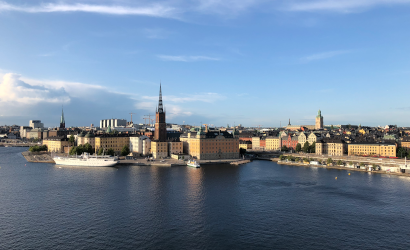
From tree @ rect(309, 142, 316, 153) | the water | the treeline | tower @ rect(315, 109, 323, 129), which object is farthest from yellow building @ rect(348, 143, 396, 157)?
tower @ rect(315, 109, 323, 129)

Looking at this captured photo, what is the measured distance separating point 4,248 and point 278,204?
2530 cm

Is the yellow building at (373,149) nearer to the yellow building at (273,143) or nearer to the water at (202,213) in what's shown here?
the yellow building at (273,143)

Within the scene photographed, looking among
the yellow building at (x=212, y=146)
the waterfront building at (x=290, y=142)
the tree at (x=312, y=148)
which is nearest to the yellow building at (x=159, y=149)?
the yellow building at (x=212, y=146)

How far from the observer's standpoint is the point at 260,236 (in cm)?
2628

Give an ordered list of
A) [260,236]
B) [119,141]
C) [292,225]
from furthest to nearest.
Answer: [119,141], [292,225], [260,236]

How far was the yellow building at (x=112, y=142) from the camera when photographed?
289 feet

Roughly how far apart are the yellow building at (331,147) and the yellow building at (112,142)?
52496 millimetres

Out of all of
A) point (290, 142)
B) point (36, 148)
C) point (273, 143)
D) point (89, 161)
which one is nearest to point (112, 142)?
point (89, 161)

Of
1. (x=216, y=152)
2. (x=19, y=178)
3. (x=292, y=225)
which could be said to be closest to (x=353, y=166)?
(x=216, y=152)

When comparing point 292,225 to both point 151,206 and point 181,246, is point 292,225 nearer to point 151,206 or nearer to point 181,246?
point 181,246

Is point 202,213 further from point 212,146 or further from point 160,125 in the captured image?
point 160,125

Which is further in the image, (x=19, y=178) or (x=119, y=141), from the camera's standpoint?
(x=119, y=141)

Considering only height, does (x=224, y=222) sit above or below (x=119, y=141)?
below

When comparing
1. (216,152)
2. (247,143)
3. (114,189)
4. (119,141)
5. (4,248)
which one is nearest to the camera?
(4,248)
